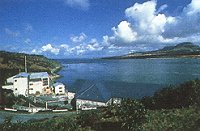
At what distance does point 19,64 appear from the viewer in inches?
187

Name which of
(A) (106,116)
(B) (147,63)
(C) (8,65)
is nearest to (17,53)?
(C) (8,65)

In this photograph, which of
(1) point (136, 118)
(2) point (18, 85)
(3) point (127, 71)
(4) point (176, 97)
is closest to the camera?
(1) point (136, 118)

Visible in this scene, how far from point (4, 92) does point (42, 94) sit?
50 cm

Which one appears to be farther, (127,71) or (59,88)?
(127,71)

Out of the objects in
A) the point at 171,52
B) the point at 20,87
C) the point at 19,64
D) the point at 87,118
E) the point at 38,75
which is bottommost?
the point at 87,118

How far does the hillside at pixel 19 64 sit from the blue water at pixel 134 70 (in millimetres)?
190

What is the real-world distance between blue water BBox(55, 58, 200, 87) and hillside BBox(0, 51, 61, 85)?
0.19 meters

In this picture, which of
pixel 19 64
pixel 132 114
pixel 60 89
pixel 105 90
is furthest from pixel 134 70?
pixel 19 64

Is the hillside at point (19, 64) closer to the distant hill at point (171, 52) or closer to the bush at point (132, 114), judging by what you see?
the distant hill at point (171, 52)

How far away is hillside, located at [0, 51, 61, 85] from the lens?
466cm

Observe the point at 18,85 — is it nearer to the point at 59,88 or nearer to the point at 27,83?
the point at 27,83

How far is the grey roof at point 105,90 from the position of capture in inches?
186

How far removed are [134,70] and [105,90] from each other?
47 centimetres

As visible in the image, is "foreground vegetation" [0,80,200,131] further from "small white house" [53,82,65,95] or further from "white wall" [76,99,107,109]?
"small white house" [53,82,65,95]
